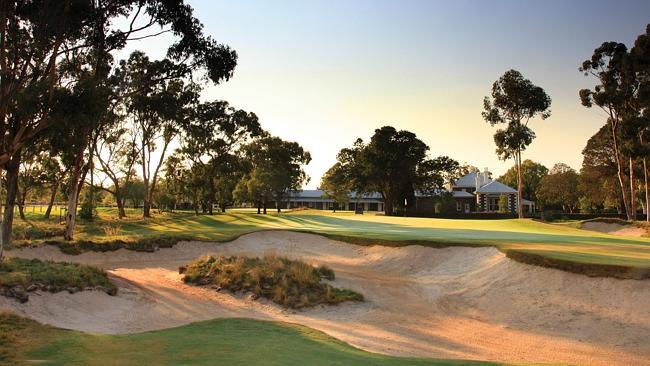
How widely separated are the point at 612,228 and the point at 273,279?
4039cm

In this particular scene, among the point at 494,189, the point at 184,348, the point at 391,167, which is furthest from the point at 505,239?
the point at 494,189

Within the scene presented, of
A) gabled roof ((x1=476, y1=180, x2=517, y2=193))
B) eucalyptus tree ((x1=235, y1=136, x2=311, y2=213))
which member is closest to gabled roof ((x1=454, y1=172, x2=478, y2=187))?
gabled roof ((x1=476, y1=180, x2=517, y2=193))

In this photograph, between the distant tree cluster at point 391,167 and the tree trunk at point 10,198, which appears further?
the distant tree cluster at point 391,167

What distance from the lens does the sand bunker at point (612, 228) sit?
4347cm

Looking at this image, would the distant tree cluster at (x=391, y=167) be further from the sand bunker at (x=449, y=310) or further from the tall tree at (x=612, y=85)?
the sand bunker at (x=449, y=310)

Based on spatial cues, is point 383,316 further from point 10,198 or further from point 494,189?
point 494,189

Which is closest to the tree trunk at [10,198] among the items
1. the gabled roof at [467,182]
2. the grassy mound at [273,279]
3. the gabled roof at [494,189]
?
the grassy mound at [273,279]

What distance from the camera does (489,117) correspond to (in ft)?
201

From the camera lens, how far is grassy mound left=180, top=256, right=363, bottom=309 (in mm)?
17062

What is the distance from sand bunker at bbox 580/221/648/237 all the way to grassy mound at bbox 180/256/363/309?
35477mm

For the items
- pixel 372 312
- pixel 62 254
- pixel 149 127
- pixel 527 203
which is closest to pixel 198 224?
pixel 149 127

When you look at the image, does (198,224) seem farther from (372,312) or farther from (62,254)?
(372,312)

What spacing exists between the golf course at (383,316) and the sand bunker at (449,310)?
4 cm

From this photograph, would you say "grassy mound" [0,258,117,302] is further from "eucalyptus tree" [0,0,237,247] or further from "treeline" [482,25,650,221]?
"treeline" [482,25,650,221]
